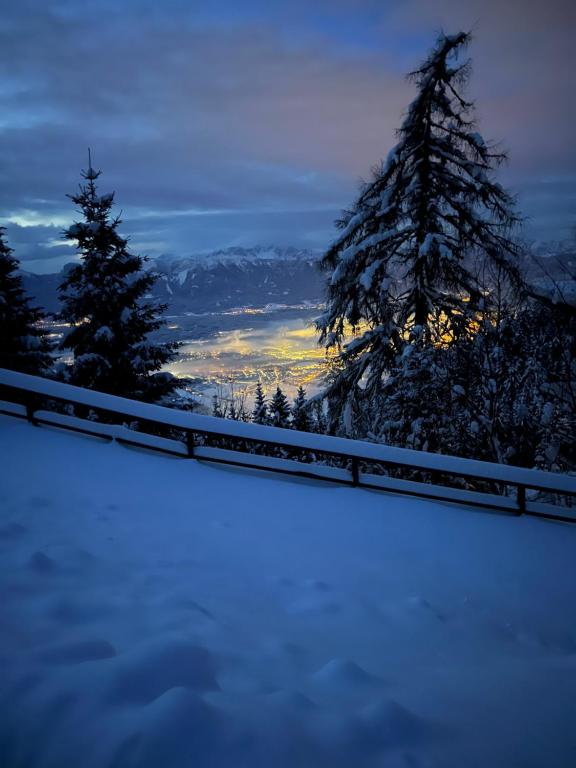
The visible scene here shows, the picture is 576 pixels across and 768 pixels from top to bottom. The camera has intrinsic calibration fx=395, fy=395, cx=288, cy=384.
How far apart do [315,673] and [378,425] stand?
8766mm

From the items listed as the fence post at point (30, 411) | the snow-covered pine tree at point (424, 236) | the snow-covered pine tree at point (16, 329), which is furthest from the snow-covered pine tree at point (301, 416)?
the snow-covered pine tree at point (16, 329)

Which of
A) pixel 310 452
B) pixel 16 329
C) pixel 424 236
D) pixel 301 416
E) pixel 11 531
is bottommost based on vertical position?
pixel 301 416

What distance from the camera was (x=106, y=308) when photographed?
15.1m

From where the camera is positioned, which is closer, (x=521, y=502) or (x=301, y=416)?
(x=521, y=502)

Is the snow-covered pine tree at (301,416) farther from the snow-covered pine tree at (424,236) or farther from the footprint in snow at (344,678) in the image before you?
the footprint in snow at (344,678)

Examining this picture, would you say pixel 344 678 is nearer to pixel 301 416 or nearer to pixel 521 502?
pixel 521 502

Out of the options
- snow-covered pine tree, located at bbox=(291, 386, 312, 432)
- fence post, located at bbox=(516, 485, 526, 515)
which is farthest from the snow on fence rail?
snow-covered pine tree, located at bbox=(291, 386, 312, 432)

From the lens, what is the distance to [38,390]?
6270mm

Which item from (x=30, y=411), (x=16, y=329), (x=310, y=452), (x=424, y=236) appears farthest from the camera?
(x=16, y=329)

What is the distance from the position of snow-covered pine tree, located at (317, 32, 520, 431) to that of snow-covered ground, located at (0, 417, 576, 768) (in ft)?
18.6

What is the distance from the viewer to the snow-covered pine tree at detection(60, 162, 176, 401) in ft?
48.6

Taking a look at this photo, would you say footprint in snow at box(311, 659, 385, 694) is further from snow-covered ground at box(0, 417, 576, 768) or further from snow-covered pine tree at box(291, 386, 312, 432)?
snow-covered pine tree at box(291, 386, 312, 432)

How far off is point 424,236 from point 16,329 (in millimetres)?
16399

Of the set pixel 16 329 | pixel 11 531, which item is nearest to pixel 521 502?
pixel 11 531
